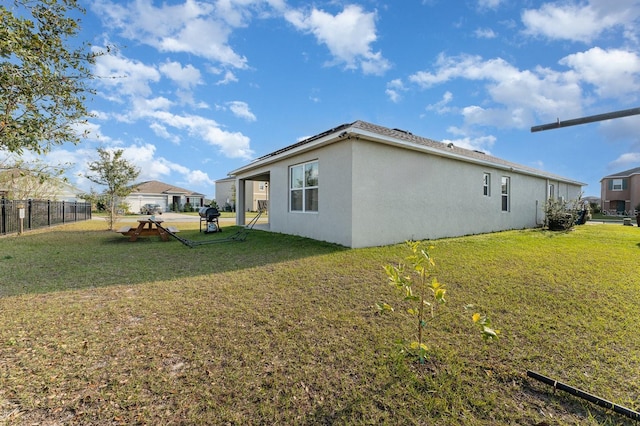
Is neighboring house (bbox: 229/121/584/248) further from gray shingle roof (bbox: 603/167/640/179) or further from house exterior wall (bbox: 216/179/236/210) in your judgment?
gray shingle roof (bbox: 603/167/640/179)

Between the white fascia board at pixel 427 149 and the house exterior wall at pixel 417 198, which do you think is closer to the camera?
the white fascia board at pixel 427 149

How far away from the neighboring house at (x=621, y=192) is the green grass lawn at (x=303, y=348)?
147 ft

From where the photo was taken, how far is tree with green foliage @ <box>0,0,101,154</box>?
104 inches

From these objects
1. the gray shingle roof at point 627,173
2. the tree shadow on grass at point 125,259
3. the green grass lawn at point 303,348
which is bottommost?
the green grass lawn at point 303,348

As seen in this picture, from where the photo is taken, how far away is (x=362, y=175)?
804cm

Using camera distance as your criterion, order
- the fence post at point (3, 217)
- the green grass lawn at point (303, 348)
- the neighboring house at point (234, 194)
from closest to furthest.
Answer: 1. the green grass lawn at point (303, 348)
2. the fence post at point (3, 217)
3. the neighboring house at point (234, 194)

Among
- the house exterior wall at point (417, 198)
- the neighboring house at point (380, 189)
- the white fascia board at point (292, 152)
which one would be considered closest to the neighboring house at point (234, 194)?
the white fascia board at point (292, 152)

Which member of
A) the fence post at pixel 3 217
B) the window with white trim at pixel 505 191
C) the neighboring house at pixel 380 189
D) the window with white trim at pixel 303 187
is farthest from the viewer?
the window with white trim at pixel 505 191

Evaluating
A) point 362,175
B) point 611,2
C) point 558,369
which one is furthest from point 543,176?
point 558,369

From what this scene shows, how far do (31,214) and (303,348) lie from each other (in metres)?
18.0

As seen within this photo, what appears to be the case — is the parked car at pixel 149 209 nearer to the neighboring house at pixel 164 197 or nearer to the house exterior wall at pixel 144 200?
the house exterior wall at pixel 144 200

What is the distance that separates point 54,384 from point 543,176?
66.7 feet

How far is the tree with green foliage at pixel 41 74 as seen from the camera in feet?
8.64

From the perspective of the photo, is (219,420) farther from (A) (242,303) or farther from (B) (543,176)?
(B) (543,176)
